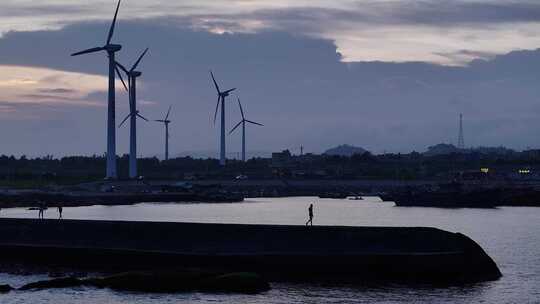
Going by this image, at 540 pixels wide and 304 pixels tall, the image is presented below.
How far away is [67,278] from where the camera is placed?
156 ft

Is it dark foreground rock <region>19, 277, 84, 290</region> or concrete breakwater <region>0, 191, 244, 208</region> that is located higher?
concrete breakwater <region>0, 191, 244, 208</region>

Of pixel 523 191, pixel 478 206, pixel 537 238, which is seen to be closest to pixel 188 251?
pixel 537 238

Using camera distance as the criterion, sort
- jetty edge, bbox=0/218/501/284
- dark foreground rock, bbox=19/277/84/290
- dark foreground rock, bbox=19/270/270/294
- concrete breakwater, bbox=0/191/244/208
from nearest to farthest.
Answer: dark foreground rock, bbox=19/270/270/294, dark foreground rock, bbox=19/277/84/290, jetty edge, bbox=0/218/501/284, concrete breakwater, bbox=0/191/244/208

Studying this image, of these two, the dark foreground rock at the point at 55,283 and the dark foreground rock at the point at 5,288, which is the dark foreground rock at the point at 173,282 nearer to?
the dark foreground rock at the point at 55,283

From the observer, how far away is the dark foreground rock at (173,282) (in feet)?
150

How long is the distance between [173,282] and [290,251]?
21.9 feet

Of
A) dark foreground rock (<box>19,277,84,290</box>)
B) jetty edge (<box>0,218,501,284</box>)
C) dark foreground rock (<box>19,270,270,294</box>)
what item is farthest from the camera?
jetty edge (<box>0,218,501,284</box>)

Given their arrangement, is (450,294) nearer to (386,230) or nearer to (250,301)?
(386,230)

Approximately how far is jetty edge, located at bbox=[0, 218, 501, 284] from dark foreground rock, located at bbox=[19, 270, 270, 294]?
3.08 metres

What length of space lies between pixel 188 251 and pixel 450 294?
584 inches

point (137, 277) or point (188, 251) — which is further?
point (188, 251)

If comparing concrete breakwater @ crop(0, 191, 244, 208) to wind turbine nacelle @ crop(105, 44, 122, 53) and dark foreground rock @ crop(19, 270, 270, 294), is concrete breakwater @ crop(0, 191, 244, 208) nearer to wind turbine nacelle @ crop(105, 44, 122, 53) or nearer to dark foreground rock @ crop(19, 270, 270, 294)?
→ wind turbine nacelle @ crop(105, 44, 122, 53)

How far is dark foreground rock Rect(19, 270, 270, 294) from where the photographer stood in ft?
150

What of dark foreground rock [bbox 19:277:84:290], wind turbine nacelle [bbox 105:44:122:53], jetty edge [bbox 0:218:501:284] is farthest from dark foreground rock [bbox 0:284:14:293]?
wind turbine nacelle [bbox 105:44:122:53]
